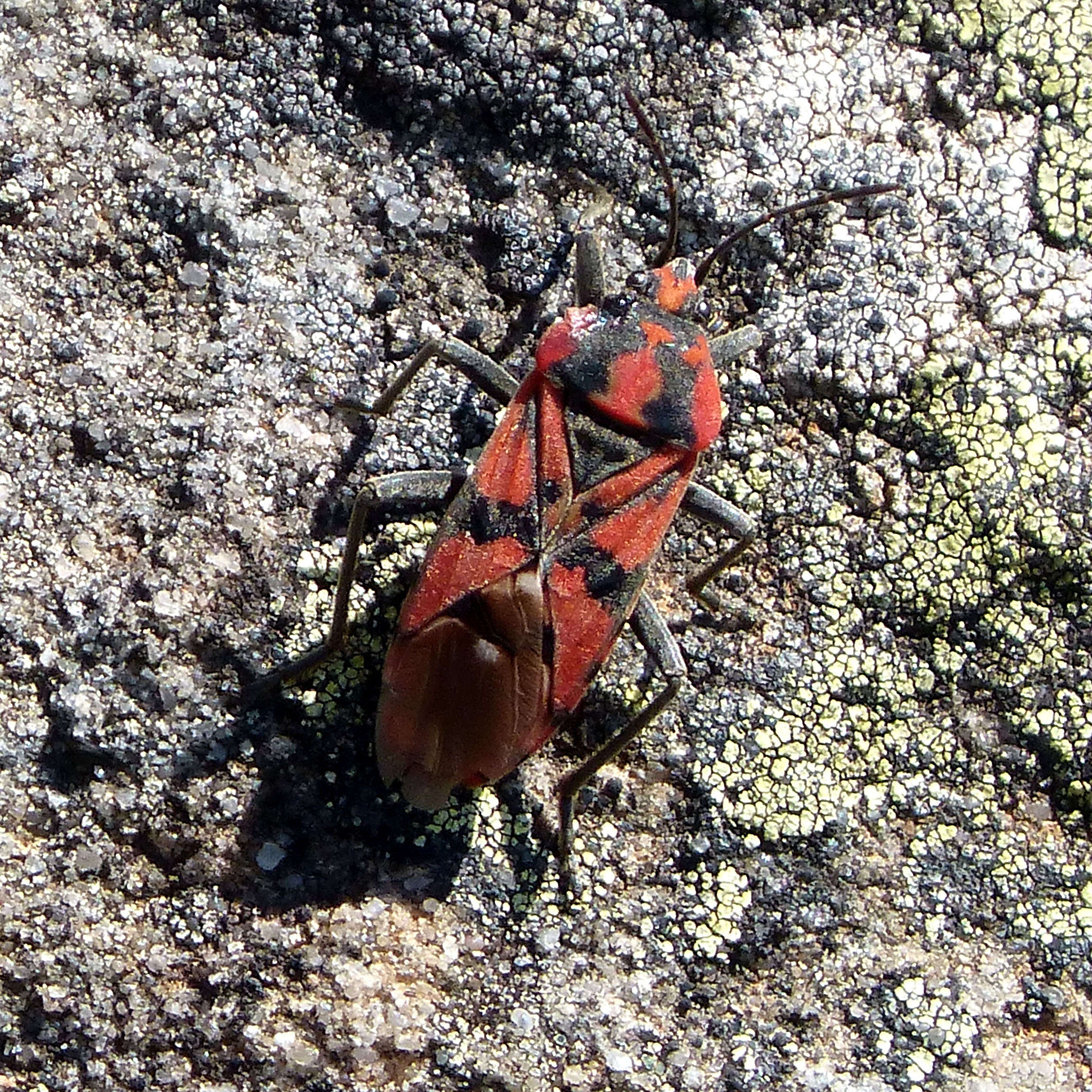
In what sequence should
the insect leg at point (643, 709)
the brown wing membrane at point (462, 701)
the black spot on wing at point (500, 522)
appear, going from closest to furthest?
the brown wing membrane at point (462, 701), the black spot on wing at point (500, 522), the insect leg at point (643, 709)

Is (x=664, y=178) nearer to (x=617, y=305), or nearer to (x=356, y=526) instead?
(x=617, y=305)

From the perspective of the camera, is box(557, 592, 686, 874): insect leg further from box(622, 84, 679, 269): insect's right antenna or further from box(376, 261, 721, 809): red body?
box(622, 84, 679, 269): insect's right antenna

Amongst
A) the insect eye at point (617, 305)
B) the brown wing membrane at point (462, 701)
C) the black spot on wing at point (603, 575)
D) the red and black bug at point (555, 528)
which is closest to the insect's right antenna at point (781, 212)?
the red and black bug at point (555, 528)

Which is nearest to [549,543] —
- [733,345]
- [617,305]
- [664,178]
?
[617,305]

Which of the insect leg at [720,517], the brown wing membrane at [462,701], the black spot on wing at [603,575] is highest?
the insect leg at [720,517]

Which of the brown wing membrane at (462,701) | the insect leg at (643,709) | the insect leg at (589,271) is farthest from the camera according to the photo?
the insect leg at (589,271)

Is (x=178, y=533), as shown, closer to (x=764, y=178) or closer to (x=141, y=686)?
(x=141, y=686)

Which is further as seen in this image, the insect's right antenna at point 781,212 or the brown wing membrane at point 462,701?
the insect's right antenna at point 781,212

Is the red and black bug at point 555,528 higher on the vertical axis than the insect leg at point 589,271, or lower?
lower

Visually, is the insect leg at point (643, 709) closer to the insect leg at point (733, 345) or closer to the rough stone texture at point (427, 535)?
the rough stone texture at point (427, 535)
